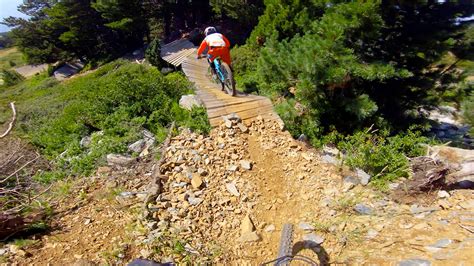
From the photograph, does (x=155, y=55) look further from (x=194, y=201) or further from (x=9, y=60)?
(x=9, y=60)

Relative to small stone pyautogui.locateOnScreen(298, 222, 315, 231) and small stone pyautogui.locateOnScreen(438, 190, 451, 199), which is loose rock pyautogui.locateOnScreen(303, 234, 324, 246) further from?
small stone pyautogui.locateOnScreen(438, 190, 451, 199)

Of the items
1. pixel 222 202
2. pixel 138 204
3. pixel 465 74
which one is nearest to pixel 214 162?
pixel 222 202

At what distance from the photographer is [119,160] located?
5.95 metres

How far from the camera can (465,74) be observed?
29.5 ft

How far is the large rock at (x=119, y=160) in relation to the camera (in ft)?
19.3

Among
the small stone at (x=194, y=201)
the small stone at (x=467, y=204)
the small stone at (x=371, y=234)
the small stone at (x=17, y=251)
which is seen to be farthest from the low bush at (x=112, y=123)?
the small stone at (x=467, y=204)

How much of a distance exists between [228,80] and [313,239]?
479 centimetres

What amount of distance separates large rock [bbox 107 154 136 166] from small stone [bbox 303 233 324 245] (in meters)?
3.43

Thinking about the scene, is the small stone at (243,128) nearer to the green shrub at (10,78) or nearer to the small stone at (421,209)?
the small stone at (421,209)

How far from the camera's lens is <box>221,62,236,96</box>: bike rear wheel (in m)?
7.54

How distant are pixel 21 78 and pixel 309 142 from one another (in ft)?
97.6

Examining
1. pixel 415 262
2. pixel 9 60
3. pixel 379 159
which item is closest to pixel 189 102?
pixel 379 159

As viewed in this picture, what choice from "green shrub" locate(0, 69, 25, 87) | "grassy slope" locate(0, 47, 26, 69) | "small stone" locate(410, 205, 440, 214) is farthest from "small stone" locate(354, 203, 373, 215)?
"grassy slope" locate(0, 47, 26, 69)

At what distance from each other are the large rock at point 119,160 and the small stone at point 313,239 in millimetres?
3433
